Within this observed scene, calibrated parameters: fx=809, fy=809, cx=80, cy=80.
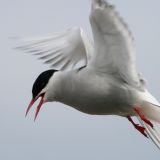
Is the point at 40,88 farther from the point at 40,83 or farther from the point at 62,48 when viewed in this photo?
the point at 62,48

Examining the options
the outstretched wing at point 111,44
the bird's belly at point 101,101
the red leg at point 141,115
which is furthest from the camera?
the red leg at point 141,115

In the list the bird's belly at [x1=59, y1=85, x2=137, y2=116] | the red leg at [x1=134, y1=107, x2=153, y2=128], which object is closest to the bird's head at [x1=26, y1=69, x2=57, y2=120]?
the bird's belly at [x1=59, y1=85, x2=137, y2=116]

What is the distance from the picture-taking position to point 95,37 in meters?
8.62

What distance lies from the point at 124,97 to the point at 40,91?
1.02 m

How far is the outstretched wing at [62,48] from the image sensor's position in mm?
9977

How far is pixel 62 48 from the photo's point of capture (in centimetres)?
1028

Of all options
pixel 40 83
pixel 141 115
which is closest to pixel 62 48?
pixel 40 83

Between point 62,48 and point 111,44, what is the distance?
66.5 inches

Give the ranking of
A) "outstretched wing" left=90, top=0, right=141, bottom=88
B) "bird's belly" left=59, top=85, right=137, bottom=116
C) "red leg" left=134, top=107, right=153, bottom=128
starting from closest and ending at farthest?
"outstretched wing" left=90, top=0, right=141, bottom=88, "bird's belly" left=59, top=85, right=137, bottom=116, "red leg" left=134, top=107, right=153, bottom=128

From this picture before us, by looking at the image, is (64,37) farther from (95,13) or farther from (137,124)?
(95,13)

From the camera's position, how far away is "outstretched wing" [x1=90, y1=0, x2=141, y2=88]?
824 cm

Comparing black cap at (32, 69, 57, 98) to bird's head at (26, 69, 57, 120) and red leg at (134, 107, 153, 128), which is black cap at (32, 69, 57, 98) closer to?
bird's head at (26, 69, 57, 120)

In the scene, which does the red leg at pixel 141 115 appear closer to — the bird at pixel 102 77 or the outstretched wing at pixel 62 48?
the bird at pixel 102 77

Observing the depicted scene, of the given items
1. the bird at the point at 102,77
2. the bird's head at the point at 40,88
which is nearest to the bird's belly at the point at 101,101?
the bird at the point at 102,77
